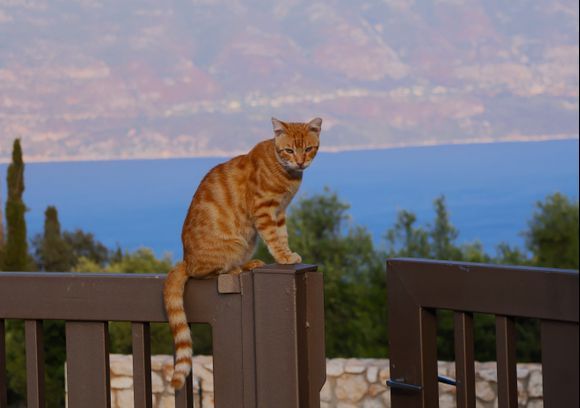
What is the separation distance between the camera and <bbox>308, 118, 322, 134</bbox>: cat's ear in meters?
2.51

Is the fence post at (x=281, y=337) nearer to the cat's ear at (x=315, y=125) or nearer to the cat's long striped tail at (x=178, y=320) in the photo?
the cat's long striped tail at (x=178, y=320)

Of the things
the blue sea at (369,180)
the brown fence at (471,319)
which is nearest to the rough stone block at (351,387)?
the brown fence at (471,319)

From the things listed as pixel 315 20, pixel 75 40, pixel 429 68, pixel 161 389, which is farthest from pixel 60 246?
pixel 429 68

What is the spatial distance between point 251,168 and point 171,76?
601 inches

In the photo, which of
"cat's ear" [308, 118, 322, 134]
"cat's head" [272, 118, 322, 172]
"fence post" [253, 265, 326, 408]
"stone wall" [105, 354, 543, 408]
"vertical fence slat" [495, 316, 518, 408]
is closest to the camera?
"vertical fence slat" [495, 316, 518, 408]

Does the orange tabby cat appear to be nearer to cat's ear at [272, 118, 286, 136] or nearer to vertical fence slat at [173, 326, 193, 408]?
cat's ear at [272, 118, 286, 136]

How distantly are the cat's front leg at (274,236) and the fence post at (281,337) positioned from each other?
1.47 ft

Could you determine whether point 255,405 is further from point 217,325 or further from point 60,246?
point 60,246

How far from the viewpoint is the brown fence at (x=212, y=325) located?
174 centimetres

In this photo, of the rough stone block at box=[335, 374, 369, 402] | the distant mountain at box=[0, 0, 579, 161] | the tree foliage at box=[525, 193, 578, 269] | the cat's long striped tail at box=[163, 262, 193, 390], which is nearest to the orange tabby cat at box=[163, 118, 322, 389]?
the cat's long striped tail at box=[163, 262, 193, 390]

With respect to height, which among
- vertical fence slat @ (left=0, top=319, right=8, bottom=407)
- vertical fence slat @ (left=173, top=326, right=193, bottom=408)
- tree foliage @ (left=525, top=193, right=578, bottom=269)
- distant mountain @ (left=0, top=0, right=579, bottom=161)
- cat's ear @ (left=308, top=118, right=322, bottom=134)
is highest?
distant mountain @ (left=0, top=0, right=579, bottom=161)

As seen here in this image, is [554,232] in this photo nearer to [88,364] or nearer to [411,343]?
[411,343]

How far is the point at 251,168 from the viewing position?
2328mm

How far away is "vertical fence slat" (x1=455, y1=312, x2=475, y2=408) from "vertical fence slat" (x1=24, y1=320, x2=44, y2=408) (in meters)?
0.82
